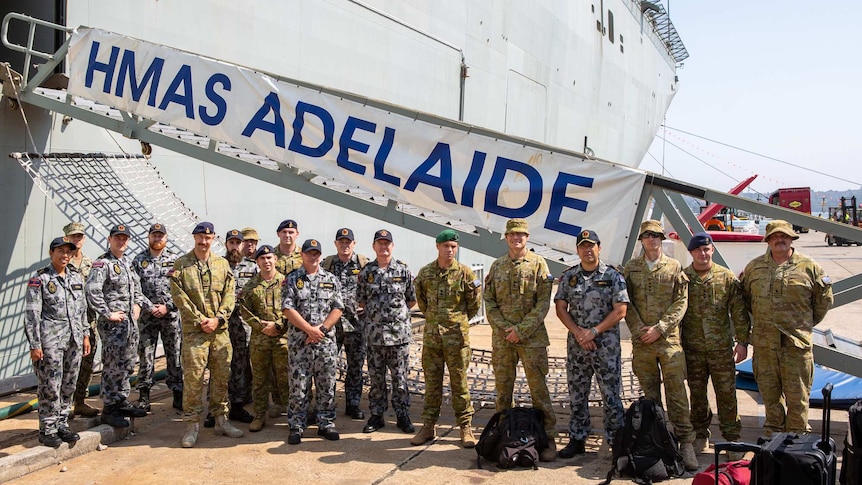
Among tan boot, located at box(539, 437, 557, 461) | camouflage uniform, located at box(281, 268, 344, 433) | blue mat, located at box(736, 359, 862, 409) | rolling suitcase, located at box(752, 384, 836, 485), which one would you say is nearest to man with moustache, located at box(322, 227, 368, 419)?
camouflage uniform, located at box(281, 268, 344, 433)

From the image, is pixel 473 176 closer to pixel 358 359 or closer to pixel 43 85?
pixel 358 359

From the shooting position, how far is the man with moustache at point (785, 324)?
14.2ft

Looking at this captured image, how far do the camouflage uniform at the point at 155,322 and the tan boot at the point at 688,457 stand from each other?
385 cm

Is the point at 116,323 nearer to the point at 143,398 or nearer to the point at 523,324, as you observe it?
the point at 143,398

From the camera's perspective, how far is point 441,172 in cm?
536

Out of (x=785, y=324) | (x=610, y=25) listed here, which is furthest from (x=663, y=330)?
(x=610, y=25)

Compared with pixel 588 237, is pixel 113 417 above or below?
below

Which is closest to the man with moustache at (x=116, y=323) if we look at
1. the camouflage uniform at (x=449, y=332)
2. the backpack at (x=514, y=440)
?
the camouflage uniform at (x=449, y=332)

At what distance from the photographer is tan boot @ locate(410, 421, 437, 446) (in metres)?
4.87

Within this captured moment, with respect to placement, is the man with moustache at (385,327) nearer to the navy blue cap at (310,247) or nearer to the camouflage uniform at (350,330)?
the camouflage uniform at (350,330)

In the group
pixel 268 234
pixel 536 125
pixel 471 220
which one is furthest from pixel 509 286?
pixel 536 125

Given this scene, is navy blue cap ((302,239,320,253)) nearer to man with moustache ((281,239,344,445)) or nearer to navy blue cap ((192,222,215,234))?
man with moustache ((281,239,344,445))

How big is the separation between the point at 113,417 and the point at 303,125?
2.60m

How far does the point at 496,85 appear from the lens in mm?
13562
